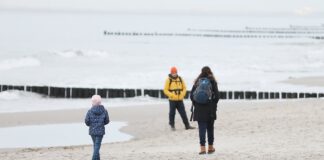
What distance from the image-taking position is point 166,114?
67.6ft

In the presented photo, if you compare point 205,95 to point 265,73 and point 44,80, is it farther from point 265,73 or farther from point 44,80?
point 265,73

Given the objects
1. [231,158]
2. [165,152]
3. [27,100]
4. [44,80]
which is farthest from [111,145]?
[44,80]

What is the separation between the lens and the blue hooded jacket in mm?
10242

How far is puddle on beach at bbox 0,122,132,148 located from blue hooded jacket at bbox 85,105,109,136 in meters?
4.52

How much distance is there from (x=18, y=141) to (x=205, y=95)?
6.28 m

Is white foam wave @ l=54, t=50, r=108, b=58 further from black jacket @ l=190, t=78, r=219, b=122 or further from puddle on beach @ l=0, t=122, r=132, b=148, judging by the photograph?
black jacket @ l=190, t=78, r=219, b=122

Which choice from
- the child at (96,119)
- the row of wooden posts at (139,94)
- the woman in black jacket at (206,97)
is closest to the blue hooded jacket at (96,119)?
the child at (96,119)

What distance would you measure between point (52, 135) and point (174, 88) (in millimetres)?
3298

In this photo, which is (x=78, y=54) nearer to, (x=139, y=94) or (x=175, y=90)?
(x=139, y=94)

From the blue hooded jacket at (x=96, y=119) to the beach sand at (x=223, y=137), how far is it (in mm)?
1069

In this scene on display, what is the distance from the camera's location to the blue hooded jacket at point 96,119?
10.2 metres

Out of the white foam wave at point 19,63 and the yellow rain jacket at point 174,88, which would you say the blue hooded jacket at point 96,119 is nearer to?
the yellow rain jacket at point 174,88

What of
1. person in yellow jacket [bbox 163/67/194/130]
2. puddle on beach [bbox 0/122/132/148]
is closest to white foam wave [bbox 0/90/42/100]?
puddle on beach [bbox 0/122/132/148]

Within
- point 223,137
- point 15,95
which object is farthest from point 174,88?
point 15,95
